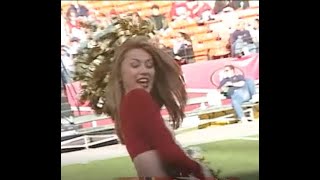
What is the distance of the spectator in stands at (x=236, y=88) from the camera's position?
1302mm

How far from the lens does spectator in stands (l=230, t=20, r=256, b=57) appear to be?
4.26 feet

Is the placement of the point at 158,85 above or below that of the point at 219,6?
below

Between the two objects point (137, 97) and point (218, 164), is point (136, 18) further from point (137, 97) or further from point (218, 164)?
point (218, 164)

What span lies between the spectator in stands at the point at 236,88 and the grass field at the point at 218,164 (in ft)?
0.23

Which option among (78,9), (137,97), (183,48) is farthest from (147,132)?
(78,9)

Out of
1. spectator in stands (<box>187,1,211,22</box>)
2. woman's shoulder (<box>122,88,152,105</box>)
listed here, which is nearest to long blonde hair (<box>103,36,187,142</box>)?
woman's shoulder (<box>122,88,152,105</box>)

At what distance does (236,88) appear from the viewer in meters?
1.31

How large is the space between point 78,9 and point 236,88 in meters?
0.42

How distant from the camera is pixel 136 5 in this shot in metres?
1.31

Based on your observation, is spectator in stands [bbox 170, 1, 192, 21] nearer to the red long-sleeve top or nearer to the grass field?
the red long-sleeve top

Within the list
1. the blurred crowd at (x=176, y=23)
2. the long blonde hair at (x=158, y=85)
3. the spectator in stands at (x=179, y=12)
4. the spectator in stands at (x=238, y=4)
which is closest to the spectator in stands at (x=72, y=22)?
A: the blurred crowd at (x=176, y=23)
